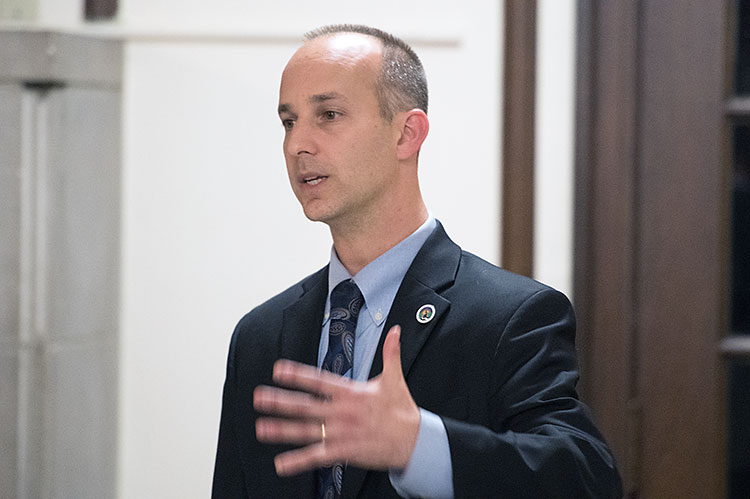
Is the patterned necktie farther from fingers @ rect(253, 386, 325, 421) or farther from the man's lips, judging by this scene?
fingers @ rect(253, 386, 325, 421)

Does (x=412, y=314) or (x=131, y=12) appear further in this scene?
(x=131, y=12)

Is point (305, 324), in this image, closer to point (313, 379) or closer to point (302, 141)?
point (302, 141)

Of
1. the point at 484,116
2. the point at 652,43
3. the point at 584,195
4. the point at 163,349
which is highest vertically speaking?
the point at 652,43

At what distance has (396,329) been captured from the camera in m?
0.97

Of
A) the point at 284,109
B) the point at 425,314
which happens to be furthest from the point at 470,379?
the point at 284,109

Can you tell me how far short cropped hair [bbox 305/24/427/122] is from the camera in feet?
4.14

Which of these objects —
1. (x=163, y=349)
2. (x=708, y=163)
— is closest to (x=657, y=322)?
(x=708, y=163)

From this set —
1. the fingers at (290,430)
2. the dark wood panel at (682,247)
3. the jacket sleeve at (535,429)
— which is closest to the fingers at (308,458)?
the fingers at (290,430)

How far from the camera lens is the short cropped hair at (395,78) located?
1.26m

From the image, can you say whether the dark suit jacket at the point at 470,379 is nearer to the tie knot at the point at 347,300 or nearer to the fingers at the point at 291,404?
the tie knot at the point at 347,300

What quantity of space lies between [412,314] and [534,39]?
0.95m

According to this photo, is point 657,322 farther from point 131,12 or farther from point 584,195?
point 131,12

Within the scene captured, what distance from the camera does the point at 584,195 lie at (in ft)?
6.38

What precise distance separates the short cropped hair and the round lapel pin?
10.4 inches
